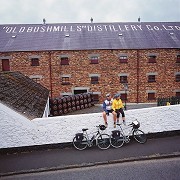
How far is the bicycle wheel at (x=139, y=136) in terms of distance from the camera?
351 inches

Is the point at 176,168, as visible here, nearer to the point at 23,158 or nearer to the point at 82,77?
the point at 23,158

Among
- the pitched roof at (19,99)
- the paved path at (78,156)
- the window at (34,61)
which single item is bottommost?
the paved path at (78,156)

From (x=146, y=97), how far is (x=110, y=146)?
20.4 meters

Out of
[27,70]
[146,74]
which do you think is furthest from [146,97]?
[27,70]

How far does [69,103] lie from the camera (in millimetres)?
23250

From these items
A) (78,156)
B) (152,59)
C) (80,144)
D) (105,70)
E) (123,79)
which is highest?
(152,59)

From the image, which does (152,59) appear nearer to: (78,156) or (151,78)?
(151,78)

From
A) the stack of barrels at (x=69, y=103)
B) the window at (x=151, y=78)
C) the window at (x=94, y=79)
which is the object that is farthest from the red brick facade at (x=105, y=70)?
the stack of barrels at (x=69, y=103)

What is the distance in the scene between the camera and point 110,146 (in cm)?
873

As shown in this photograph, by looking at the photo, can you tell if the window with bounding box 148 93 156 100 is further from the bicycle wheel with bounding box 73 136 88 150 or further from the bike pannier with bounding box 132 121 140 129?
the bicycle wheel with bounding box 73 136 88 150

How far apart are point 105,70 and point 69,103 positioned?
7303mm

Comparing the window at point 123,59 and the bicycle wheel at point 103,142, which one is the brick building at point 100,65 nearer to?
the window at point 123,59

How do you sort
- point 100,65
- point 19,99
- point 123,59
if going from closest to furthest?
1. point 19,99
2. point 100,65
3. point 123,59

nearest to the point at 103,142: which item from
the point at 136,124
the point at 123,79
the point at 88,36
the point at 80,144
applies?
the point at 80,144
